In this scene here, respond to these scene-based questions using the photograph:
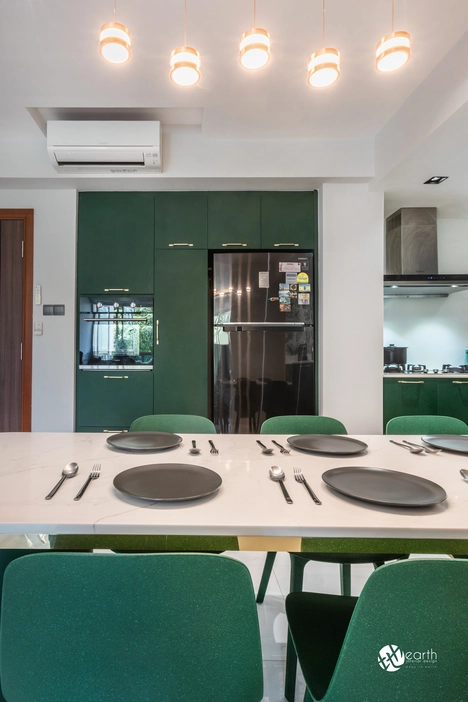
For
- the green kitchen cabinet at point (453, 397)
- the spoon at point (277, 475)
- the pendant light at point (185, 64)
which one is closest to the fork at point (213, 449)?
the spoon at point (277, 475)

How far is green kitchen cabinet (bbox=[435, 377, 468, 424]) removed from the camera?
2.99 meters

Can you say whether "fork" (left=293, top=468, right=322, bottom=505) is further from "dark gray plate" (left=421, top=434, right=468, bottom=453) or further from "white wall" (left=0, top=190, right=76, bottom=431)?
"white wall" (left=0, top=190, right=76, bottom=431)

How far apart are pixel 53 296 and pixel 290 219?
2147 mm

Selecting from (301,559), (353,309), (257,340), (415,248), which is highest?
(415,248)

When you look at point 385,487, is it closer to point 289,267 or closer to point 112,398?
point 289,267

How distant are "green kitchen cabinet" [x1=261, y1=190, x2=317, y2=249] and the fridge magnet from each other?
14cm

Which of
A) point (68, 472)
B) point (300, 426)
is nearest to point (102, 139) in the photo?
point (300, 426)

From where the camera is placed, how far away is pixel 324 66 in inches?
48.0

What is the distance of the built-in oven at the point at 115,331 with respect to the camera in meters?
3.11

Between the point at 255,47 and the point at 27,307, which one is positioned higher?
the point at 255,47

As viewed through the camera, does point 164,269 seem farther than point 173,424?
Yes

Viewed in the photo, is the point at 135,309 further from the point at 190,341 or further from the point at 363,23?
the point at 363,23

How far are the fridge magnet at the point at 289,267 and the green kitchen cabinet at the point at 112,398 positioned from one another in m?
1.44

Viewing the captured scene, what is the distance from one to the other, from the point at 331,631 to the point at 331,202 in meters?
A: 2.97
